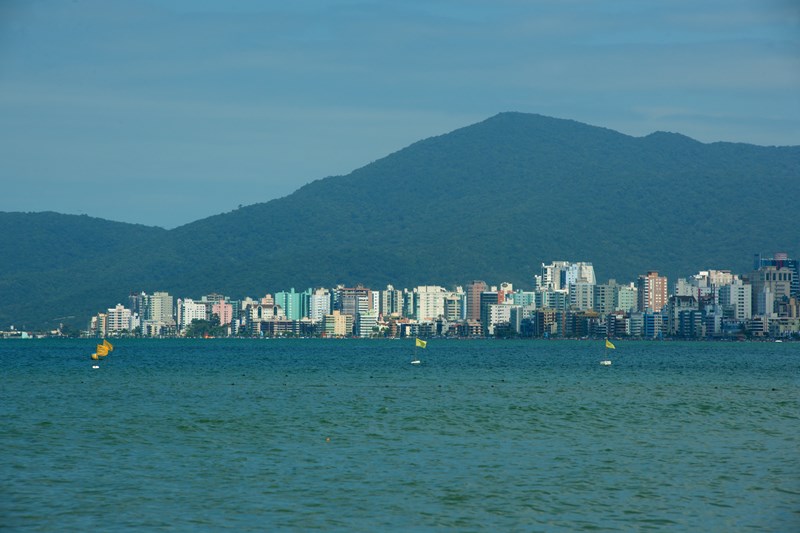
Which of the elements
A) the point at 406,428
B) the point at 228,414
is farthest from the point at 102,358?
the point at 406,428

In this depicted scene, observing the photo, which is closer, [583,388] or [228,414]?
[228,414]

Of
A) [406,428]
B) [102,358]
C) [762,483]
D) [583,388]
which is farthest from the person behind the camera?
[102,358]

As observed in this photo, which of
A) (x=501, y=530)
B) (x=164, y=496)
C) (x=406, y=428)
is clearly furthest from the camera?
(x=406, y=428)

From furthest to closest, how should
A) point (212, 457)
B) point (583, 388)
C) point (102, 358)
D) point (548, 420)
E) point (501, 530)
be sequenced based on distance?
point (102, 358), point (583, 388), point (548, 420), point (212, 457), point (501, 530)

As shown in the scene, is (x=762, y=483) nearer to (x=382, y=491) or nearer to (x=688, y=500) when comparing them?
(x=688, y=500)

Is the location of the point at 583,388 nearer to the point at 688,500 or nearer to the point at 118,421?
the point at 118,421

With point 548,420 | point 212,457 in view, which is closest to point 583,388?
point 548,420
